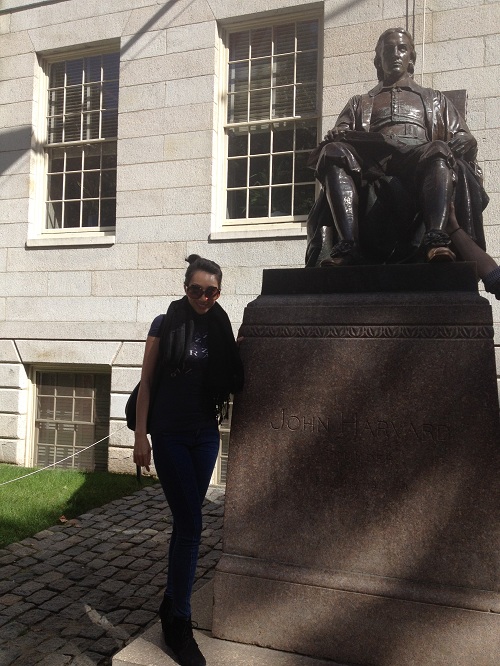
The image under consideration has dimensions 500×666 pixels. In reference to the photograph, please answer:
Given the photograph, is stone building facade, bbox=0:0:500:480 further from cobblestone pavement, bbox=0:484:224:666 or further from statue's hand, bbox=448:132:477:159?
statue's hand, bbox=448:132:477:159

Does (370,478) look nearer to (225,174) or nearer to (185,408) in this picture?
(185,408)

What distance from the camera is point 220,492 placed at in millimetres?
→ 8734

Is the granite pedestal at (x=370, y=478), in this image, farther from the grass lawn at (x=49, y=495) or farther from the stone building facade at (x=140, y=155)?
the stone building facade at (x=140, y=155)

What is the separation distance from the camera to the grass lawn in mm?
6430

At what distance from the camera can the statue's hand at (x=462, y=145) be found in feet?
14.4

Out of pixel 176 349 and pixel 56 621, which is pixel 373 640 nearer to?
pixel 176 349

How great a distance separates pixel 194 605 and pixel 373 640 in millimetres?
1161

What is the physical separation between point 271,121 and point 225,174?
998 millimetres

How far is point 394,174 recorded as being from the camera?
4387mm

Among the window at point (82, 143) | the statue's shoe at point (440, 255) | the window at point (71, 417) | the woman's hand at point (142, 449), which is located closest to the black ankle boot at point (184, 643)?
the woman's hand at point (142, 449)

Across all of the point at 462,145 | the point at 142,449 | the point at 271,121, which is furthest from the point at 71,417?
the point at 462,145

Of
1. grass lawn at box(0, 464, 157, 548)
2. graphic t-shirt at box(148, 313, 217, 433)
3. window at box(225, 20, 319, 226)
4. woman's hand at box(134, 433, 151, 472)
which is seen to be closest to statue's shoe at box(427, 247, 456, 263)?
graphic t-shirt at box(148, 313, 217, 433)

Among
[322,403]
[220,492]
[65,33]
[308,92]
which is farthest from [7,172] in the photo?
[322,403]

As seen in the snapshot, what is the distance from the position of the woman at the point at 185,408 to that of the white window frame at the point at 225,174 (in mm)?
5823
